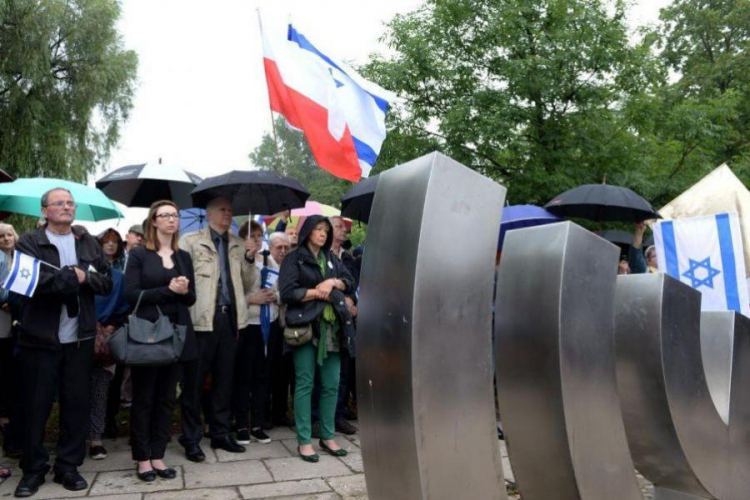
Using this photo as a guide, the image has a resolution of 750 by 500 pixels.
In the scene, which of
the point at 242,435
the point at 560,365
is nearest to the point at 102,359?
the point at 242,435

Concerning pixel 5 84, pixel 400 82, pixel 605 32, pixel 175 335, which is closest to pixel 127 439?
pixel 175 335

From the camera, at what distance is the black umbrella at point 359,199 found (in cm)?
670

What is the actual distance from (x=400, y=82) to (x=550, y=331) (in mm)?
10687

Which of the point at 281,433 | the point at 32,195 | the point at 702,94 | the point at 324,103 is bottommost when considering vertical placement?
the point at 281,433

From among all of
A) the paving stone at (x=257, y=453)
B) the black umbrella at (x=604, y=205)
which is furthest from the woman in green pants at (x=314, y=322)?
the black umbrella at (x=604, y=205)

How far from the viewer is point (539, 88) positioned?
11.5 m

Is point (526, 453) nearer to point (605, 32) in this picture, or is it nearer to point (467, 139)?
point (467, 139)

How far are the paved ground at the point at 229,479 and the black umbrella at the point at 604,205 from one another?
337cm

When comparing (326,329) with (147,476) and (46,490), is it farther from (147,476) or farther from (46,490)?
(46,490)

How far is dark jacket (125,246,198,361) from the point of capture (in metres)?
4.56

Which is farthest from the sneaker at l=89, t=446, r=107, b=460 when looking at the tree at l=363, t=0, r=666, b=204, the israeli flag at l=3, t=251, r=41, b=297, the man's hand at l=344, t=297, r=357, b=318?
the tree at l=363, t=0, r=666, b=204

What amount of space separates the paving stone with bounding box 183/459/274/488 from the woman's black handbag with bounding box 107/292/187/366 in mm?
827

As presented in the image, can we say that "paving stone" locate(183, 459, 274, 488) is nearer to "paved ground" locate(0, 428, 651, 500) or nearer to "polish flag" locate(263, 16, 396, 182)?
"paved ground" locate(0, 428, 651, 500)

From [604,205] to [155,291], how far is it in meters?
5.26
